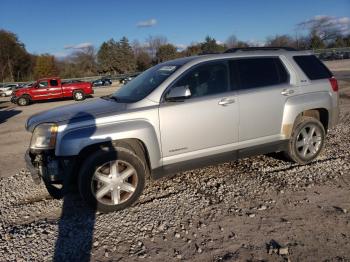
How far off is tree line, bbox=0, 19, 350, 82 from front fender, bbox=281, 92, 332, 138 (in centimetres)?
6134

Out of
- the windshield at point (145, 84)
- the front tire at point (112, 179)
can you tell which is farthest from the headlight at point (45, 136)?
→ the windshield at point (145, 84)

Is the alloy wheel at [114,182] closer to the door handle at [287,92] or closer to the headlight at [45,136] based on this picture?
the headlight at [45,136]

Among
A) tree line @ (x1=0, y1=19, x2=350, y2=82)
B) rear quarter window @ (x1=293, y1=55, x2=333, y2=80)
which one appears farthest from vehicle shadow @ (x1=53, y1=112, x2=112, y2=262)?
tree line @ (x1=0, y1=19, x2=350, y2=82)

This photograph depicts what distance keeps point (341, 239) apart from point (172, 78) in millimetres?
2640

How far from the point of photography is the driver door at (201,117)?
171 inches

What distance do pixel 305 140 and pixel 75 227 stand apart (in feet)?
12.0

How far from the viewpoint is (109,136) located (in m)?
4.04

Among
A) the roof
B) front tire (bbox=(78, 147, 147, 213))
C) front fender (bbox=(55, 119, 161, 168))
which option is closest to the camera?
front fender (bbox=(55, 119, 161, 168))

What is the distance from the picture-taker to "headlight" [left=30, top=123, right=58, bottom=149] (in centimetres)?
397

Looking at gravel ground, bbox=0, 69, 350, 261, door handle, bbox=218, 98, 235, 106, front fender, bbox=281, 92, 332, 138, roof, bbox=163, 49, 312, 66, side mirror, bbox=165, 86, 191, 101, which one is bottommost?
gravel ground, bbox=0, 69, 350, 261

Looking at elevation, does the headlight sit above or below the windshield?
below

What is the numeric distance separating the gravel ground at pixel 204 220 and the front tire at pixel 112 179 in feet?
0.53

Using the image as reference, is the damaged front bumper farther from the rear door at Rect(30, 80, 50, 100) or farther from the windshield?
the rear door at Rect(30, 80, 50, 100)

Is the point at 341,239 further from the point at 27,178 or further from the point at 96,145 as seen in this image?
the point at 27,178
